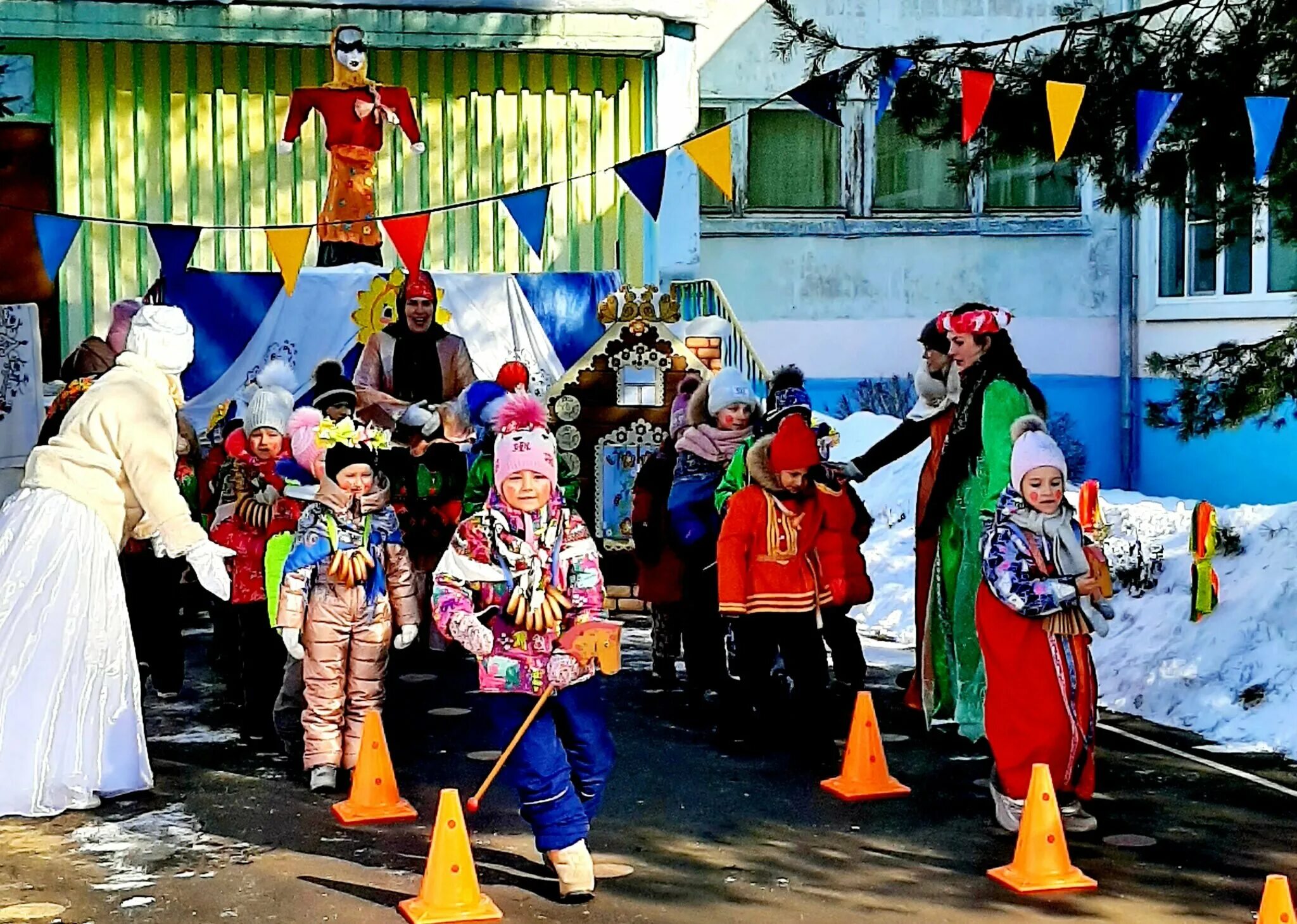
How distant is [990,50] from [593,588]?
13633mm

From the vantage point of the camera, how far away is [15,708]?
7285 mm

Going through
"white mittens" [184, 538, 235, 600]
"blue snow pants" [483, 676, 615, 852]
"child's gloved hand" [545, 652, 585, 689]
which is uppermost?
"white mittens" [184, 538, 235, 600]

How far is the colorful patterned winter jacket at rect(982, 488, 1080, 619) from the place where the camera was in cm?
659

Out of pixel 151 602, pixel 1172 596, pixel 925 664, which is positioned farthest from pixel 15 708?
pixel 1172 596

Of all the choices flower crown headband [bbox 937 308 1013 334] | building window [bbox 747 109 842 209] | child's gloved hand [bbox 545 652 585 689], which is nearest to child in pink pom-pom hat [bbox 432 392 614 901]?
child's gloved hand [bbox 545 652 585 689]

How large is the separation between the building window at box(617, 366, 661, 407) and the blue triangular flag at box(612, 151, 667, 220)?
97.1 inches

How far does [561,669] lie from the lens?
19.9 ft

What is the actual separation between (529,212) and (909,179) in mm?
10068

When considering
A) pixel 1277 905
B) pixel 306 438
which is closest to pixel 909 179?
pixel 306 438

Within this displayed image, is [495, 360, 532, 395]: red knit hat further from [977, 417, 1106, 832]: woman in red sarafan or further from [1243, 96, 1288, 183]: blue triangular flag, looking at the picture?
[1243, 96, 1288, 183]: blue triangular flag

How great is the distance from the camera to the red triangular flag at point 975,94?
28.7 ft

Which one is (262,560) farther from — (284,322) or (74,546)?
(284,322)

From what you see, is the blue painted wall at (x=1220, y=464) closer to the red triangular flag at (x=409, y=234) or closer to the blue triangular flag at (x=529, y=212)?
the blue triangular flag at (x=529, y=212)

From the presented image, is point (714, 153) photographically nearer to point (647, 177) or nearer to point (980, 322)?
point (647, 177)
